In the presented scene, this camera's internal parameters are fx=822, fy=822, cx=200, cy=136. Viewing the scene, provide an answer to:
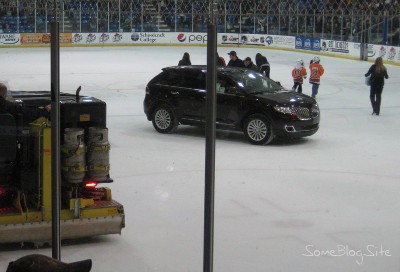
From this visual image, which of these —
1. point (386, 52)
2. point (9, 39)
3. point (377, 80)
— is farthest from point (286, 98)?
point (9, 39)

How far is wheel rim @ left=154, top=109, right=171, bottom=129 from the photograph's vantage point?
15.3 meters

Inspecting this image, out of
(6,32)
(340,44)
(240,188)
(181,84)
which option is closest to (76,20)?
(6,32)

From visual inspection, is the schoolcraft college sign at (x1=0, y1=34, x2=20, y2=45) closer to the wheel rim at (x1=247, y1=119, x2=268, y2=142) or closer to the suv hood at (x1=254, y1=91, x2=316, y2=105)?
the suv hood at (x1=254, y1=91, x2=316, y2=105)

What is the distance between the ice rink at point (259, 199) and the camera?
7570 millimetres

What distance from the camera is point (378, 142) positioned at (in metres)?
14.7

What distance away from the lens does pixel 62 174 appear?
7.73 meters

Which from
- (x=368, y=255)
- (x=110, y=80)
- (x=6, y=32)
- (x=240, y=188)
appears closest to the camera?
(x=368, y=255)

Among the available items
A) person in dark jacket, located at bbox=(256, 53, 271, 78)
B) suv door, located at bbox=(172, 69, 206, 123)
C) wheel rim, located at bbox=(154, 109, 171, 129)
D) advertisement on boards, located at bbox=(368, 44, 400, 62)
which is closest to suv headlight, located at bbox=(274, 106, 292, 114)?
suv door, located at bbox=(172, 69, 206, 123)

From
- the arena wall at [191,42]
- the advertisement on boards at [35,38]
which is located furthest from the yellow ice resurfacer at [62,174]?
the advertisement on boards at [35,38]

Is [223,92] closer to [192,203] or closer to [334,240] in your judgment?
[192,203]

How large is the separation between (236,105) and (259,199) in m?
4.68

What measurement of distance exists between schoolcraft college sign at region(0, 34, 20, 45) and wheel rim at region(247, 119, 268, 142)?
83.0ft

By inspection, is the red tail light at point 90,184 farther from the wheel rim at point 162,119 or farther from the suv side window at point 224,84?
the wheel rim at point 162,119

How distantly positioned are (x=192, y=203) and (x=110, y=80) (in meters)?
15.8
